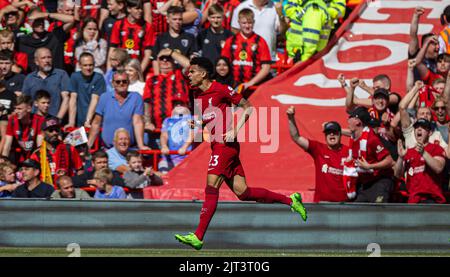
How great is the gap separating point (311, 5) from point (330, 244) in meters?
5.39

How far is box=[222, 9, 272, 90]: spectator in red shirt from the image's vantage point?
56.6 ft

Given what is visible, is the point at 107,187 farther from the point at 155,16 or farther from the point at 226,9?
the point at 226,9

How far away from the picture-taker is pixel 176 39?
57.9 ft

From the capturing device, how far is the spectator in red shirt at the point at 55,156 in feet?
52.4

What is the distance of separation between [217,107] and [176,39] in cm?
550

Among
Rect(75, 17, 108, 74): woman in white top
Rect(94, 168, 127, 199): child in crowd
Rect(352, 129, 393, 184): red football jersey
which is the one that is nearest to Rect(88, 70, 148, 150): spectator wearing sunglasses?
Rect(75, 17, 108, 74): woman in white top

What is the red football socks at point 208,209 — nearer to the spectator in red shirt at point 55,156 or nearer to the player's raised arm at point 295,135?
the player's raised arm at point 295,135

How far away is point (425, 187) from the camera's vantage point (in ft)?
47.4

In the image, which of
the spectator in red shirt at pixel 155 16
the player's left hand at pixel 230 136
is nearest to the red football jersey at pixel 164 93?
the spectator in red shirt at pixel 155 16

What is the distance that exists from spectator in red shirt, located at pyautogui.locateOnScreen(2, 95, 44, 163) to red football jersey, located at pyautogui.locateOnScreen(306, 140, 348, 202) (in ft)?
15.4

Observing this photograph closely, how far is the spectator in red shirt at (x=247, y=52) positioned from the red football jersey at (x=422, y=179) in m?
3.63

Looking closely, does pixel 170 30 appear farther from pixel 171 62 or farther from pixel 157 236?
pixel 157 236

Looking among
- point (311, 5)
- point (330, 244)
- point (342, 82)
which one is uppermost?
point (311, 5)

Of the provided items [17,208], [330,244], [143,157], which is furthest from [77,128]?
[330,244]
